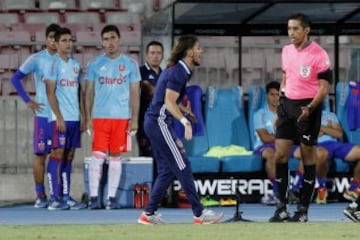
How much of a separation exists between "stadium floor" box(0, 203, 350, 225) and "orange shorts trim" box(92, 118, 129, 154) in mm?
862

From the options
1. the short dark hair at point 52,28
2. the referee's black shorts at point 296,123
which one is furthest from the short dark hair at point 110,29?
the referee's black shorts at point 296,123

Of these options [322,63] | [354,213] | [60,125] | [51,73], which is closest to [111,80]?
[51,73]

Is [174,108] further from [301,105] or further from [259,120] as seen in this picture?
[259,120]

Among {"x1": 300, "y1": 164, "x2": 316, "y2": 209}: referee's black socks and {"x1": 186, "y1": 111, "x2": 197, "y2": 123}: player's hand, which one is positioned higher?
{"x1": 186, "y1": 111, "x2": 197, "y2": 123}: player's hand

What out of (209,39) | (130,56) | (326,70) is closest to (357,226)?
(326,70)

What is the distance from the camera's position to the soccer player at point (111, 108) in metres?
17.8

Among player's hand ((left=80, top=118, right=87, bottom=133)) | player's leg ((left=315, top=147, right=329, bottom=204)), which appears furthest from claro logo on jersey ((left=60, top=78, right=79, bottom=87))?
player's leg ((left=315, top=147, right=329, bottom=204))

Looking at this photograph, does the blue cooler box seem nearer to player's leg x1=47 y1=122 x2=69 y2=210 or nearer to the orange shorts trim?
the orange shorts trim

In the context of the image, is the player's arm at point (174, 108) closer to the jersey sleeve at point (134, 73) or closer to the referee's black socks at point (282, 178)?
the referee's black socks at point (282, 178)

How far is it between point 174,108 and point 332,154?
5.78 meters

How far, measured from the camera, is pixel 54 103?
17609mm

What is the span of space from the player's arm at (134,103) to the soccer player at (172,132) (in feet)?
11.6

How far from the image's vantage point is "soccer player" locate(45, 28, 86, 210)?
17656 millimetres

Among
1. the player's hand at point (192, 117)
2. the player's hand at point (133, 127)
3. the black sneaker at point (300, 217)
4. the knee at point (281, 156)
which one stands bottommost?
the black sneaker at point (300, 217)
